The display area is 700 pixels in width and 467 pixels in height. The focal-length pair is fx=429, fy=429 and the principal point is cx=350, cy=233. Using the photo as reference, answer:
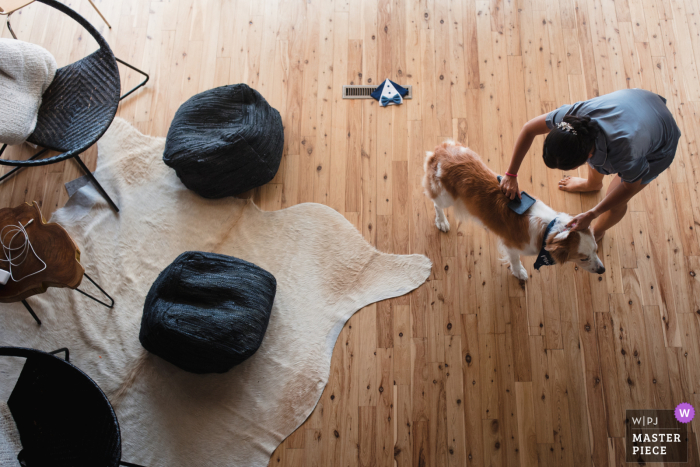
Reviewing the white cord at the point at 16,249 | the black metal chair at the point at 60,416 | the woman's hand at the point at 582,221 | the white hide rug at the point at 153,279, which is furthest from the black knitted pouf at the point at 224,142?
the woman's hand at the point at 582,221

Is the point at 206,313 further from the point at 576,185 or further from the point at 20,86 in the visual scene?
the point at 576,185

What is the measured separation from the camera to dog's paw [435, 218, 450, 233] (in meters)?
2.30

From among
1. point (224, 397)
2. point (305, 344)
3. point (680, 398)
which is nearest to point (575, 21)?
point (680, 398)

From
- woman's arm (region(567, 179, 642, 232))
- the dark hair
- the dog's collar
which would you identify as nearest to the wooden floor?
the dog's collar

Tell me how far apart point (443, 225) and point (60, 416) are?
1.87m

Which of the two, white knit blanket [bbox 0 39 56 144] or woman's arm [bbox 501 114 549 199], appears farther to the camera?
white knit blanket [bbox 0 39 56 144]

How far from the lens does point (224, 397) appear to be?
2.05 m

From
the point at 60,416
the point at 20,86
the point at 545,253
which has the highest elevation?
the point at 20,86

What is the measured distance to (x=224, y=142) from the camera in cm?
219

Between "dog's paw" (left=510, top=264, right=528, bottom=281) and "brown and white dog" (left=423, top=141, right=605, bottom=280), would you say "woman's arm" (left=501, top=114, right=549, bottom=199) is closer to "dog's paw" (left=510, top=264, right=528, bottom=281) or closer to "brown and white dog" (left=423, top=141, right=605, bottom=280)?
"brown and white dog" (left=423, top=141, right=605, bottom=280)

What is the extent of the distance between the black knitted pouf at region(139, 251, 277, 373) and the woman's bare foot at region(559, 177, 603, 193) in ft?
5.57

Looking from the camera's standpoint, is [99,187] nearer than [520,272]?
No

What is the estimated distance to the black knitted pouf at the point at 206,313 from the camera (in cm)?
186

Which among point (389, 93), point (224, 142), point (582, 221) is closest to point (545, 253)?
point (582, 221)
